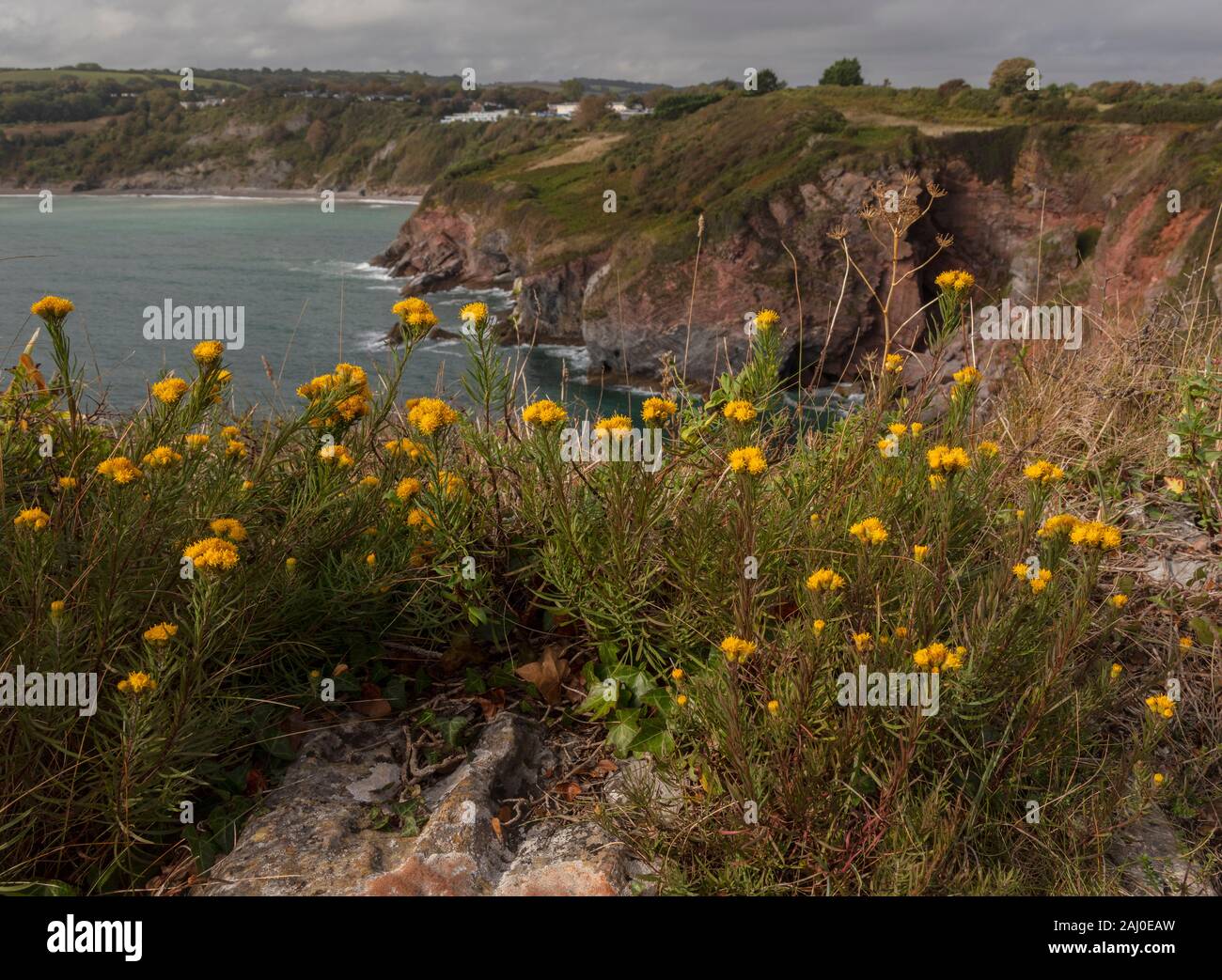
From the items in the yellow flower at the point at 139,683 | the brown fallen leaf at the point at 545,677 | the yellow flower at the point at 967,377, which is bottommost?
the brown fallen leaf at the point at 545,677

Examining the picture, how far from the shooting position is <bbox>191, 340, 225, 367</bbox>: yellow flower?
2.01 metres

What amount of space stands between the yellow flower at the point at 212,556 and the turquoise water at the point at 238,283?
1763 centimetres

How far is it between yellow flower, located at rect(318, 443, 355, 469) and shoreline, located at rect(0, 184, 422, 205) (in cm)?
12593

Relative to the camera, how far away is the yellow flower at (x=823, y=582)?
179cm

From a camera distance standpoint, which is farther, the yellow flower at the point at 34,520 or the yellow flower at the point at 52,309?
the yellow flower at the point at 52,309

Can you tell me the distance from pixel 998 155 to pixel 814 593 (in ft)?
196

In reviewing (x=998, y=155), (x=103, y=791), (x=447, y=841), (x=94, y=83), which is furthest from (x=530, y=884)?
(x=94, y=83)

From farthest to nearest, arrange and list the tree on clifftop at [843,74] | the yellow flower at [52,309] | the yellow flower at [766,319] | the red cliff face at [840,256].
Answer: the tree on clifftop at [843,74]
the red cliff face at [840,256]
the yellow flower at [766,319]
the yellow flower at [52,309]

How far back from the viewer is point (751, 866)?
1.78m

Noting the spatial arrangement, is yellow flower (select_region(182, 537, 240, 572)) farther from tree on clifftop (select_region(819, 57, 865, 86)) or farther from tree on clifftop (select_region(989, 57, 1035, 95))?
tree on clifftop (select_region(819, 57, 865, 86))

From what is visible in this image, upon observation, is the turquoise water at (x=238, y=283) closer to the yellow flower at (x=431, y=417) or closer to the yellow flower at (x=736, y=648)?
the yellow flower at (x=431, y=417)

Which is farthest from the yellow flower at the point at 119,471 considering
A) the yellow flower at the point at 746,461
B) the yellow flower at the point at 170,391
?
the yellow flower at the point at 746,461

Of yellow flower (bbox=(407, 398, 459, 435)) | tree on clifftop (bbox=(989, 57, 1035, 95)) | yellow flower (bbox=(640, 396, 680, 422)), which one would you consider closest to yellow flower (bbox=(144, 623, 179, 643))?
yellow flower (bbox=(407, 398, 459, 435))
